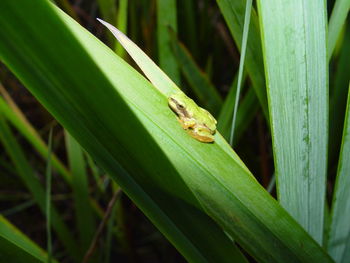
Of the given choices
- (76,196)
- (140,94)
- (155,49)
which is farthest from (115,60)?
(155,49)

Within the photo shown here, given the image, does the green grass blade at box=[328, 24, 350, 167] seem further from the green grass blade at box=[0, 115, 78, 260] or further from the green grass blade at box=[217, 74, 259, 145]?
the green grass blade at box=[0, 115, 78, 260]

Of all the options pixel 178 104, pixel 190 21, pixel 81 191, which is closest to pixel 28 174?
pixel 81 191

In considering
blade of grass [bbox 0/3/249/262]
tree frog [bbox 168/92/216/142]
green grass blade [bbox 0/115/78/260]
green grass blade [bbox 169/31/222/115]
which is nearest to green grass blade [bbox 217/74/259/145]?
green grass blade [bbox 169/31/222/115]

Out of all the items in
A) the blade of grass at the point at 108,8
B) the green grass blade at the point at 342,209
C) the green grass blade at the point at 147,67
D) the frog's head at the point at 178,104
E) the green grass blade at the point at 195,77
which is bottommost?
the green grass blade at the point at 342,209

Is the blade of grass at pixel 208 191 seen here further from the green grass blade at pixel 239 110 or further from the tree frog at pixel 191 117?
the green grass blade at pixel 239 110

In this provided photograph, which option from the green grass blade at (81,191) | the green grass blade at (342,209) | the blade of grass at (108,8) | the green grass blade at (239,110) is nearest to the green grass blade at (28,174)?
the green grass blade at (81,191)

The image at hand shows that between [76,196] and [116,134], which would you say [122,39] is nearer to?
[116,134]
